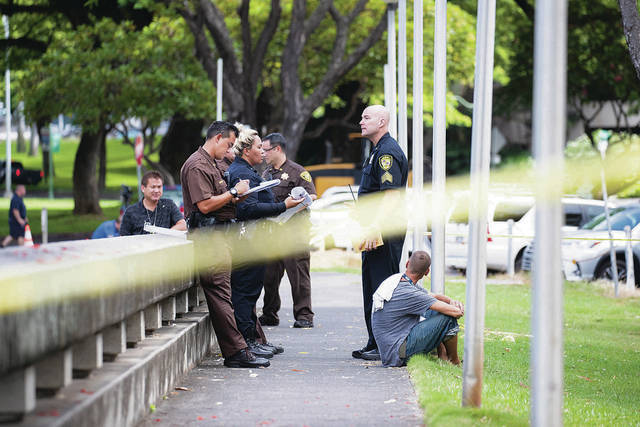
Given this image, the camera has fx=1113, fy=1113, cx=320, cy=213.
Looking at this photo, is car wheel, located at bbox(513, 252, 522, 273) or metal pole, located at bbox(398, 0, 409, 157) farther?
car wheel, located at bbox(513, 252, 522, 273)

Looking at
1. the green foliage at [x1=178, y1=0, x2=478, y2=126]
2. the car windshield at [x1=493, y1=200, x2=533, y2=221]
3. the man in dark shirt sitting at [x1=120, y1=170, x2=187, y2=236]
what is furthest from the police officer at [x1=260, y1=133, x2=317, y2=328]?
the green foliage at [x1=178, y1=0, x2=478, y2=126]

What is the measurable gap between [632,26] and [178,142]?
3187cm

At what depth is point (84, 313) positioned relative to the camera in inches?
211

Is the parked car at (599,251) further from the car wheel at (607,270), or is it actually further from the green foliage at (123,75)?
the green foliage at (123,75)

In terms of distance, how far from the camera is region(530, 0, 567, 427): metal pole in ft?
16.3

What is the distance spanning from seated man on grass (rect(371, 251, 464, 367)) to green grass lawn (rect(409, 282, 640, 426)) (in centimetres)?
16

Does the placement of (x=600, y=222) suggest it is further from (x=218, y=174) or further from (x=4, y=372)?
(x=4, y=372)

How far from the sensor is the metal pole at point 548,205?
195 inches

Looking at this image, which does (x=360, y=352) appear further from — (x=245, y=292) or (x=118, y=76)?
(x=118, y=76)

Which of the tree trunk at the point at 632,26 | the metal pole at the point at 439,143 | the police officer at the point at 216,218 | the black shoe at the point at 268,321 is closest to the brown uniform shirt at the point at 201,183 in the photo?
the police officer at the point at 216,218

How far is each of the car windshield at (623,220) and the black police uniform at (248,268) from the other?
38.4 ft

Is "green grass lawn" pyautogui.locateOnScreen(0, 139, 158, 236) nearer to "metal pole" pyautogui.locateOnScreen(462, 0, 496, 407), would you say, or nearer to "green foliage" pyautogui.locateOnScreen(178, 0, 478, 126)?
"green foliage" pyautogui.locateOnScreen(178, 0, 478, 126)

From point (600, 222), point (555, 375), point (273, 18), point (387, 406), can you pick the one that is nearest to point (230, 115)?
point (273, 18)

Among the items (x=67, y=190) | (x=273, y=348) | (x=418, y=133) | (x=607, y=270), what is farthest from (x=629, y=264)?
(x=67, y=190)
